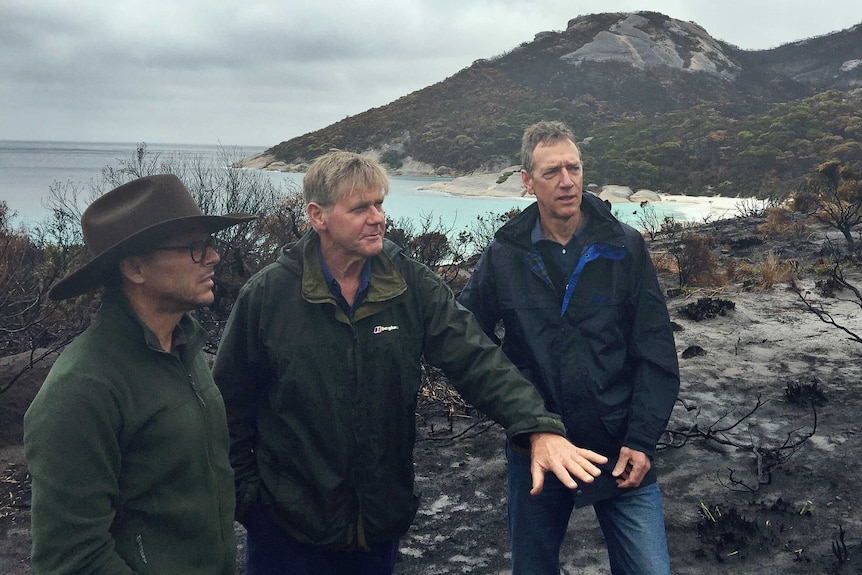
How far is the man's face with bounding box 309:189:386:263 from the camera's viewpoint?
1943mm

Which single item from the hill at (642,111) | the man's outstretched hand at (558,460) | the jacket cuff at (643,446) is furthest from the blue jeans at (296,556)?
the hill at (642,111)

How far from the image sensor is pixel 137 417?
55.6 inches

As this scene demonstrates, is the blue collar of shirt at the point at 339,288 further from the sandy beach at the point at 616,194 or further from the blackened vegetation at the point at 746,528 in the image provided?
the sandy beach at the point at 616,194

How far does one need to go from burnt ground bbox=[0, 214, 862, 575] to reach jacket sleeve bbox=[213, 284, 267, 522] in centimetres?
206

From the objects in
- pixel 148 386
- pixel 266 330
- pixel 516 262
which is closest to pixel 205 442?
pixel 148 386

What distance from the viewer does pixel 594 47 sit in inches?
2495

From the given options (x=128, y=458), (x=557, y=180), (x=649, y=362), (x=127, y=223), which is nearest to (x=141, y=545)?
(x=128, y=458)

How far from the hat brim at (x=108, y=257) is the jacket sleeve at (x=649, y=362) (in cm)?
136

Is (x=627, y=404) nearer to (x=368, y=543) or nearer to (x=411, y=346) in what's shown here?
(x=411, y=346)

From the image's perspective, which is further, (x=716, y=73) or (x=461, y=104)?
(x=716, y=73)

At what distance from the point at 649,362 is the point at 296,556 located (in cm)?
126

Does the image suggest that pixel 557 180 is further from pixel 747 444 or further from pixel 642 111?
pixel 642 111

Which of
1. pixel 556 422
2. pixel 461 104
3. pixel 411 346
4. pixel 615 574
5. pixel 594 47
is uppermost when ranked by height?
pixel 594 47

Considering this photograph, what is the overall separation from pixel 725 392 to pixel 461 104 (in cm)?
5151
